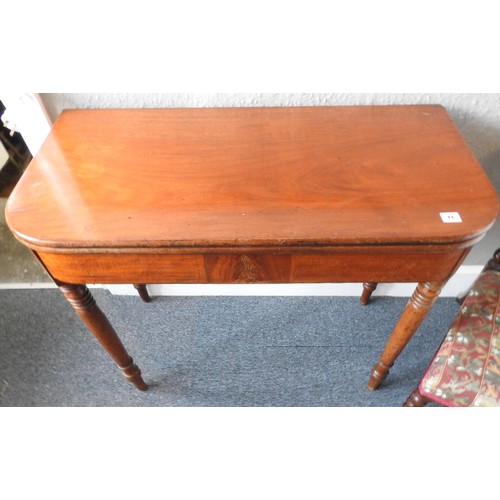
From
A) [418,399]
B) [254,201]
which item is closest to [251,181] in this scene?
[254,201]

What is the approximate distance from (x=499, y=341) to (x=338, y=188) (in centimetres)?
50

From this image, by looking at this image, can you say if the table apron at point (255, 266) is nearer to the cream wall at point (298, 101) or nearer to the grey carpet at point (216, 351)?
the cream wall at point (298, 101)

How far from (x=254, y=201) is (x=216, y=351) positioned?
73 cm

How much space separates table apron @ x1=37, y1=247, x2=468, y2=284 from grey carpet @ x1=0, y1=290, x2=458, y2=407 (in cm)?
58

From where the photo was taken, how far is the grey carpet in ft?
3.88

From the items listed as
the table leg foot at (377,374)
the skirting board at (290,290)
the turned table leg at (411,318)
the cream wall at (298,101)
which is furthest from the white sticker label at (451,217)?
the skirting board at (290,290)

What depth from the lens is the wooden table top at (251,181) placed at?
25.8 inches

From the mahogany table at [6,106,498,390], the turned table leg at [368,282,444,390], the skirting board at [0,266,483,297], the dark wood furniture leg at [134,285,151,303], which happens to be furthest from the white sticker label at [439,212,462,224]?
the dark wood furniture leg at [134,285,151,303]

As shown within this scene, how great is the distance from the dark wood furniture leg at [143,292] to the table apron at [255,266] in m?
0.56

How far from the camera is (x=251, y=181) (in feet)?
2.43

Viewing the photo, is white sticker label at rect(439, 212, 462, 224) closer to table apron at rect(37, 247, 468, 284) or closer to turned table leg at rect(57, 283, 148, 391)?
table apron at rect(37, 247, 468, 284)

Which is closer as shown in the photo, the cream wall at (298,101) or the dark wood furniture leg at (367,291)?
the cream wall at (298,101)

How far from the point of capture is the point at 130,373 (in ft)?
3.59

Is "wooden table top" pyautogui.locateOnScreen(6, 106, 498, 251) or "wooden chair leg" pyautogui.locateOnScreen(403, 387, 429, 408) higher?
"wooden table top" pyautogui.locateOnScreen(6, 106, 498, 251)
